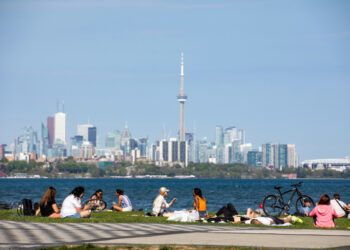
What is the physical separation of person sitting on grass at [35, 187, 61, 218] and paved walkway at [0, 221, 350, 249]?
4047mm

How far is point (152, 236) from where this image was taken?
1667 centimetres

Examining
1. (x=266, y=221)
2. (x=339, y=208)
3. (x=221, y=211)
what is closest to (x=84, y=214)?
(x=221, y=211)

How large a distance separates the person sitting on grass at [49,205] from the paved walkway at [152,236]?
405 centimetres

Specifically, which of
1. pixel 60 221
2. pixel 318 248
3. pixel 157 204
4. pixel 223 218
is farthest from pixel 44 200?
pixel 318 248

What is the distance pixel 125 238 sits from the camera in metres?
15.9

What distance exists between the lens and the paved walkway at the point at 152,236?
15008mm

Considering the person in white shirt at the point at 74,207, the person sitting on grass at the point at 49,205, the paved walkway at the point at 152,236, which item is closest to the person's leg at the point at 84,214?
the person in white shirt at the point at 74,207

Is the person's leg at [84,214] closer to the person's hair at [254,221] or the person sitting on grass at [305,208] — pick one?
the person's hair at [254,221]

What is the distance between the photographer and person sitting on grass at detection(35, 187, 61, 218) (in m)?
23.7

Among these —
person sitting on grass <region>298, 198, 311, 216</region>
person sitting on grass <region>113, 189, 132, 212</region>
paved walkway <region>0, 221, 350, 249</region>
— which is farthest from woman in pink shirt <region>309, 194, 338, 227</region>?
person sitting on grass <region>113, 189, 132, 212</region>

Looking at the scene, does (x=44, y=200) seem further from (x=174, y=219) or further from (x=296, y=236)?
(x=296, y=236)

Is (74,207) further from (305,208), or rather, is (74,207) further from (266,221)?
(305,208)

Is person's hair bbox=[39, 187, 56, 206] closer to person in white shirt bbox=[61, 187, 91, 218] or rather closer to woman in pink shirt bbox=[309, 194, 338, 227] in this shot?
person in white shirt bbox=[61, 187, 91, 218]

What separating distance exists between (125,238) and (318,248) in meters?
4.55
